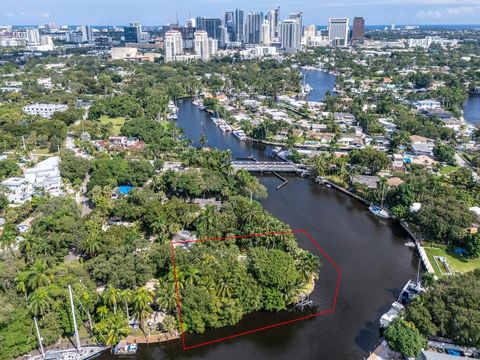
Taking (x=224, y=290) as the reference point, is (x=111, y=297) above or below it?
above

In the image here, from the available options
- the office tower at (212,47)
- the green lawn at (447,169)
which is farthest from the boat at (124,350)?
the office tower at (212,47)

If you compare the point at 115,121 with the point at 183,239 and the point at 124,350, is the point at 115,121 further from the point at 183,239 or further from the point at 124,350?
the point at 124,350

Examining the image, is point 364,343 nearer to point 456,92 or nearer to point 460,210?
point 460,210

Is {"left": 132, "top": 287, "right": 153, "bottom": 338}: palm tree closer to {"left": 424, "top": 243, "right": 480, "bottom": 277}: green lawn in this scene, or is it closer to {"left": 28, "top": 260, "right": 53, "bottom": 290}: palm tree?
{"left": 28, "top": 260, "right": 53, "bottom": 290}: palm tree

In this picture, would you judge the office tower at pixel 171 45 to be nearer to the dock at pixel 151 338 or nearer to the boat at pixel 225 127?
the boat at pixel 225 127

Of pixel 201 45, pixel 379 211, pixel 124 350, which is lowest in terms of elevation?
pixel 124 350

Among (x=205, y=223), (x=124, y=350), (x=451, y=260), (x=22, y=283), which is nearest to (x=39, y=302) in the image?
(x=22, y=283)
